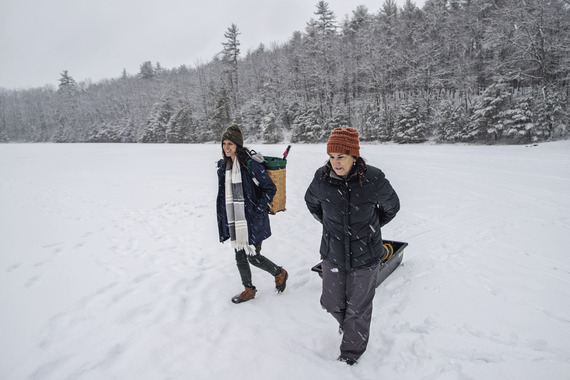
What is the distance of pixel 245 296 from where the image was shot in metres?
3.45

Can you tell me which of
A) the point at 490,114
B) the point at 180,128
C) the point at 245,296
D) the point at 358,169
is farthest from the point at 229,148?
the point at 180,128

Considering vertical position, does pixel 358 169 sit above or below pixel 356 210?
above

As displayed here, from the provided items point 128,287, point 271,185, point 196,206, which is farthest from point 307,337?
point 196,206

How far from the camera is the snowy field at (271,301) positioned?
248 cm

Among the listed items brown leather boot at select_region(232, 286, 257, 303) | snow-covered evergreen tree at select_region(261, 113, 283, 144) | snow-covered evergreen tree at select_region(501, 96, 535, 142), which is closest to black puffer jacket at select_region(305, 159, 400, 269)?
brown leather boot at select_region(232, 286, 257, 303)

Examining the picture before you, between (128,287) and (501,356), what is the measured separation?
4.13 m

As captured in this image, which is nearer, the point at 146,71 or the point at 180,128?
the point at 180,128

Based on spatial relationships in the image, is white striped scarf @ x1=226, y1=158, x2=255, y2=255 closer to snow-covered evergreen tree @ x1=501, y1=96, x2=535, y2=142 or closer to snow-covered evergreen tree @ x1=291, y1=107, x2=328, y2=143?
snow-covered evergreen tree @ x1=501, y1=96, x2=535, y2=142

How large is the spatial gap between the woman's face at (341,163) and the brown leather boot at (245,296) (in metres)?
1.99

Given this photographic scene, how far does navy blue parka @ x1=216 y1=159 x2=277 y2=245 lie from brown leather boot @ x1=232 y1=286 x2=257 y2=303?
0.67 meters

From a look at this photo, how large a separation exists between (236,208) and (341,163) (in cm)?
140

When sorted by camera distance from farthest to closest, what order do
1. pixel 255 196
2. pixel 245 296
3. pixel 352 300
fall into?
1. pixel 245 296
2. pixel 255 196
3. pixel 352 300

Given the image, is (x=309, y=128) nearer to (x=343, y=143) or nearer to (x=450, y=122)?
(x=450, y=122)

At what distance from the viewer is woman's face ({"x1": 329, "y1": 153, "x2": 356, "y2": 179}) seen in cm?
225
